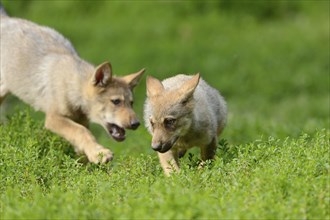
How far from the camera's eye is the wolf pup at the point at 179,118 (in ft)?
26.5

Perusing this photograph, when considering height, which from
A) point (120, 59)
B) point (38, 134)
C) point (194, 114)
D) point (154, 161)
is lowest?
point (120, 59)

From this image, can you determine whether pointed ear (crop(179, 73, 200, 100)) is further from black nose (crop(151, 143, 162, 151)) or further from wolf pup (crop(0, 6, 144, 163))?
wolf pup (crop(0, 6, 144, 163))

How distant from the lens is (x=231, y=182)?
7074 millimetres

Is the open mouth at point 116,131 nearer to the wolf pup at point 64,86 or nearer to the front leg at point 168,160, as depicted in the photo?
the wolf pup at point 64,86

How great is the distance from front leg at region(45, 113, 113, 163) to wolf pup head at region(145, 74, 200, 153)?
1.28 meters

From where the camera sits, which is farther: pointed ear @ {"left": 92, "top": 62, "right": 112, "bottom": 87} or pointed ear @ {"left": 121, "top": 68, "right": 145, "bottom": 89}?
pointed ear @ {"left": 121, "top": 68, "right": 145, "bottom": 89}

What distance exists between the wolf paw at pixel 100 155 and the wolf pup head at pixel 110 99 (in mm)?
691

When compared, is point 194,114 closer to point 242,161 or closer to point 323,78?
point 242,161

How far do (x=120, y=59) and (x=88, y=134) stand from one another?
37.1ft

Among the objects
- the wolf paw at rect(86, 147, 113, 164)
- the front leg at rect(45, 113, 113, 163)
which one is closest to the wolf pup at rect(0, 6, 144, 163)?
the front leg at rect(45, 113, 113, 163)

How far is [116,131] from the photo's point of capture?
10297 mm

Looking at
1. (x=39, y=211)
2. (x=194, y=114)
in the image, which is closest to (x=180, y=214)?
(x=39, y=211)

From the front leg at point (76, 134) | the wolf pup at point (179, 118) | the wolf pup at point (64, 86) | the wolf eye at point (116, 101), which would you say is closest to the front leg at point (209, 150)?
the wolf pup at point (179, 118)

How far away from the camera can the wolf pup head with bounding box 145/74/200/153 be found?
26.3 feet
